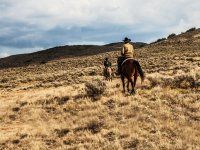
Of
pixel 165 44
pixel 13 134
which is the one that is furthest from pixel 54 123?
pixel 165 44

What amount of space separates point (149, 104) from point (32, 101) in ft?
23.9

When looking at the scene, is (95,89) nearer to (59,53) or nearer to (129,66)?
(129,66)

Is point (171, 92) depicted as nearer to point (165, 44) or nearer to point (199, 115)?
point (199, 115)

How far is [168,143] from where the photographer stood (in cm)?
1140

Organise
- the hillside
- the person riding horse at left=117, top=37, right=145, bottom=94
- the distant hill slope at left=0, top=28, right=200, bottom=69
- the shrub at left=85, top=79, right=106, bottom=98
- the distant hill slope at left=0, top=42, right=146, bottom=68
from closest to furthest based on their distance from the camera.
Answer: the hillside, the person riding horse at left=117, top=37, right=145, bottom=94, the shrub at left=85, top=79, right=106, bottom=98, the distant hill slope at left=0, top=28, right=200, bottom=69, the distant hill slope at left=0, top=42, right=146, bottom=68

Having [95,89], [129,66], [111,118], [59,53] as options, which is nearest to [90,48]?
[59,53]

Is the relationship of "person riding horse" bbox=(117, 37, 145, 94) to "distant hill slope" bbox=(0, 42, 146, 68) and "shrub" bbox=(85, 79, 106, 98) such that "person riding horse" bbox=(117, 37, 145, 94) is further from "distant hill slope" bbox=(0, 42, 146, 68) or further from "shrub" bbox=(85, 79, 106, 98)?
"distant hill slope" bbox=(0, 42, 146, 68)

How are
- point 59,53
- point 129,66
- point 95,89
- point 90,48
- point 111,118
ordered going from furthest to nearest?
point 90,48
point 59,53
point 95,89
point 129,66
point 111,118

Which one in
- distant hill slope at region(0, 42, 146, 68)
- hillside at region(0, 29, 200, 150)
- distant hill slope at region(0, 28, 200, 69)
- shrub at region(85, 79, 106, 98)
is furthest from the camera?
distant hill slope at region(0, 42, 146, 68)

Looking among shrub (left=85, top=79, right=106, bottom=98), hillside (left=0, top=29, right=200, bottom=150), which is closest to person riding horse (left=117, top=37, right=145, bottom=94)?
hillside (left=0, top=29, right=200, bottom=150)

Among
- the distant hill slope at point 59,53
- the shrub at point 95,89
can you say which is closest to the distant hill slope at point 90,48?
the distant hill slope at point 59,53

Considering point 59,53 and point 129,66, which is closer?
point 129,66

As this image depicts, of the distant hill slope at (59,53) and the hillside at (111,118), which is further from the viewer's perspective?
the distant hill slope at (59,53)

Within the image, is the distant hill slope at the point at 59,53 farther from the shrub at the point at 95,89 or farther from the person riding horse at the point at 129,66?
the person riding horse at the point at 129,66
